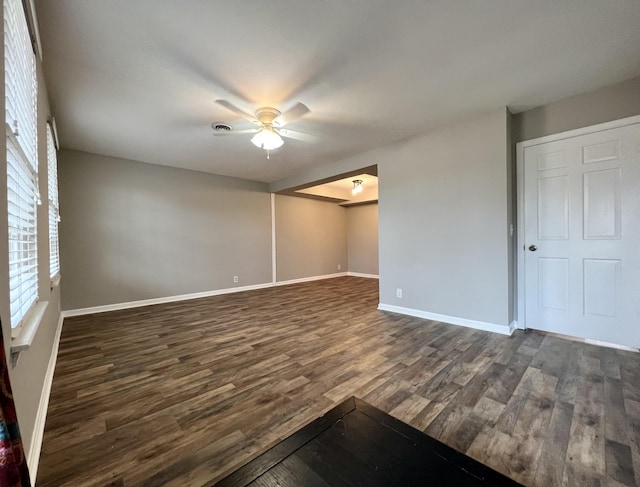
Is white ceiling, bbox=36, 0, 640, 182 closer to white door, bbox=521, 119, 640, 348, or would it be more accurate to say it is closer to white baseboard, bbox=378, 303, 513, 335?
white door, bbox=521, 119, 640, 348

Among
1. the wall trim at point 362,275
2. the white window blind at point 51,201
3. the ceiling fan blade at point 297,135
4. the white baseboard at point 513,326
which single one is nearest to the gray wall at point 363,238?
the wall trim at point 362,275

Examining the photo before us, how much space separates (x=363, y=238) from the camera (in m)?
7.92

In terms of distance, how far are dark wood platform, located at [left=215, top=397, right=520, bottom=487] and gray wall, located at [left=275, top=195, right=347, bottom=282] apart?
5.58 metres

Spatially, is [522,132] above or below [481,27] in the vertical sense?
below

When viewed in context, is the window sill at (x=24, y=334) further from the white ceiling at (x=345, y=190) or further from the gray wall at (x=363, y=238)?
the gray wall at (x=363, y=238)

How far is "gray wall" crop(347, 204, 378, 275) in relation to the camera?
7.66m

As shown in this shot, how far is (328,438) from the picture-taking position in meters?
1.02

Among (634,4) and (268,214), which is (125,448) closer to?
(634,4)

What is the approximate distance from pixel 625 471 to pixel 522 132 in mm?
3133

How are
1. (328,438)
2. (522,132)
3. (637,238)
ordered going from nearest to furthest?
(328,438), (637,238), (522,132)

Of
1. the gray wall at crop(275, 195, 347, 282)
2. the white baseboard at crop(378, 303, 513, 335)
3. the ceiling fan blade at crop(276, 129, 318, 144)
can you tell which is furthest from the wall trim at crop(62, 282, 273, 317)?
the ceiling fan blade at crop(276, 129, 318, 144)

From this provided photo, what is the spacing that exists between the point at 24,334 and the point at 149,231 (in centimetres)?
391

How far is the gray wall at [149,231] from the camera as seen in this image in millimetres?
4082

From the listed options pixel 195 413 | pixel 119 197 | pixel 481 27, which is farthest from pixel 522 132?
pixel 119 197
